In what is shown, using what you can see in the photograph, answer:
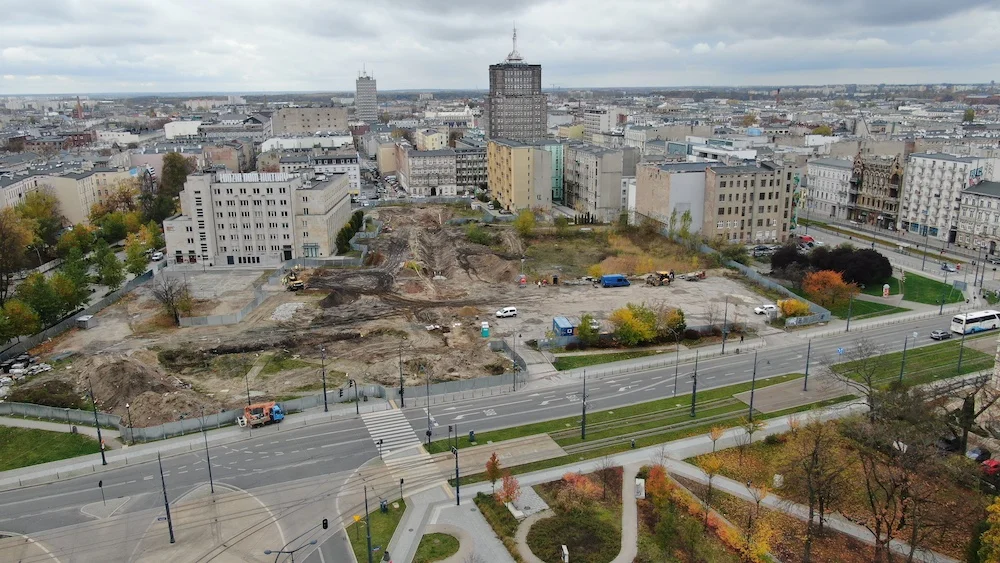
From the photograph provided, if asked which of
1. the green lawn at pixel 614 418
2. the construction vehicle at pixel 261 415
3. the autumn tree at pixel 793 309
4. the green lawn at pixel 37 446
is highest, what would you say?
the autumn tree at pixel 793 309

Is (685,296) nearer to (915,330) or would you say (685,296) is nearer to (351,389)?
(915,330)

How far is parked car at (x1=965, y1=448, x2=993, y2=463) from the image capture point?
43753 millimetres

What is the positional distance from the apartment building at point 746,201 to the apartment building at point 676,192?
1112 millimetres

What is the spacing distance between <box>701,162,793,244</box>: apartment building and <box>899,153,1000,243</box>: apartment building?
2166 centimetres

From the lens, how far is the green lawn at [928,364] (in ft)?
188

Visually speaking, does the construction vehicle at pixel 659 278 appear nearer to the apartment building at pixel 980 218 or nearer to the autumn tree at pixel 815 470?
the autumn tree at pixel 815 470

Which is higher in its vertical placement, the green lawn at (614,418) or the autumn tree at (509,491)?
the autumn tree at (509,491)

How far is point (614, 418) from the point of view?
5131 cm

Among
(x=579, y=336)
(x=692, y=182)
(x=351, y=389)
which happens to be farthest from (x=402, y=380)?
(x=692, y=182)

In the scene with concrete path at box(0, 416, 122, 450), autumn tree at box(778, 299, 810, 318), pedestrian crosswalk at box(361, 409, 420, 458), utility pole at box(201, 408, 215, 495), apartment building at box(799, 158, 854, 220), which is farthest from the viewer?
apartment building at box(799, 158, 854, 220)

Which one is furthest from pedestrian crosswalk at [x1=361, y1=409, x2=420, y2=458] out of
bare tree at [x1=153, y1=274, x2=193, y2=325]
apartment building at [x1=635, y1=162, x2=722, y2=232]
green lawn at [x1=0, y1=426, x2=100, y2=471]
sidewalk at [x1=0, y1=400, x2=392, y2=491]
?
apartment building at [x1=635, y1=162, x2=722, y2=232]

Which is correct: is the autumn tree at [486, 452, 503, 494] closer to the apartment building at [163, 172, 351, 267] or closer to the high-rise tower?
the apartment building at [163, 172, 351, 267]

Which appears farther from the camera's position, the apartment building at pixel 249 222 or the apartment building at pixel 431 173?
the apartment building at pixel 431 173

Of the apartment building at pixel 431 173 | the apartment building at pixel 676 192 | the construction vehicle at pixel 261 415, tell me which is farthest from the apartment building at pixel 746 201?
the construction vehicle at pixel 261 415
